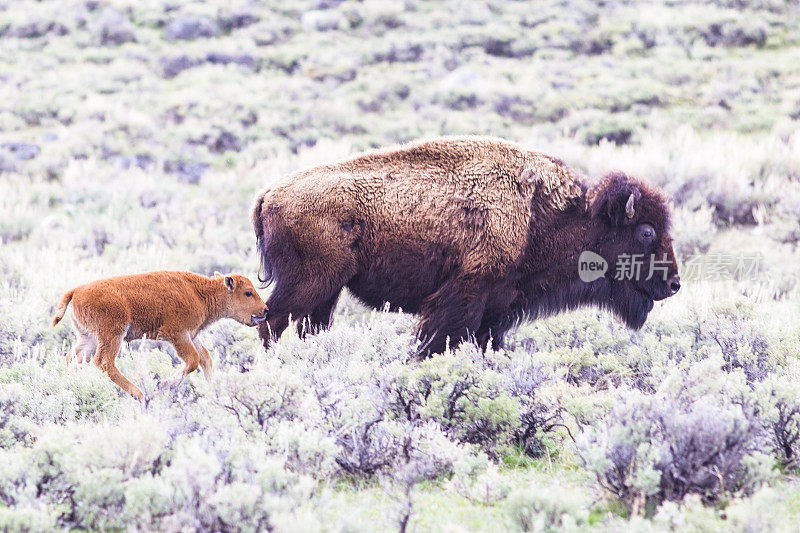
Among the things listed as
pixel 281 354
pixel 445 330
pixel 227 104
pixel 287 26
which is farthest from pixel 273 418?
pixel 287 26

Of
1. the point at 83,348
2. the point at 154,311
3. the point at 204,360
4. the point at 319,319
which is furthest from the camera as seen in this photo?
the point at 319,319

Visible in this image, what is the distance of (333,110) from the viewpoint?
53.7 ft

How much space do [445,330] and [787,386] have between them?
2.15 metres

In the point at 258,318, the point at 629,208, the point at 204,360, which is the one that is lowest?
the point at 204,360

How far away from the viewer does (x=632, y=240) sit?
19.4 ft

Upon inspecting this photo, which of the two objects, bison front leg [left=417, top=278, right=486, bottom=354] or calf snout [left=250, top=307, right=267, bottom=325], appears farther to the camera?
calf snout [left=250, top=307, right=267, bottom=325]

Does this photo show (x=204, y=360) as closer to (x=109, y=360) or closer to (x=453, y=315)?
(x=109, y=360)

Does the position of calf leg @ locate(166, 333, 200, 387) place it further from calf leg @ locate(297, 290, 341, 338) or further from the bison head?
the bison head

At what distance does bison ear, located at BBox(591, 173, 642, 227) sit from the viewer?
5734 mm

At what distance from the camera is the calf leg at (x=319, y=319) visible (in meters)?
5.61

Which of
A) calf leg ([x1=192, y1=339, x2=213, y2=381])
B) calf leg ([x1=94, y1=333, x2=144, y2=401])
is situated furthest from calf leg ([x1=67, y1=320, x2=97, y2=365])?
calf leg ([x1=192, y1=339, x2=213, y2=381])

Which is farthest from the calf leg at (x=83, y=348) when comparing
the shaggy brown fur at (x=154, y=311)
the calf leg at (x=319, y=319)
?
the calf leg at (x=319, y=319)

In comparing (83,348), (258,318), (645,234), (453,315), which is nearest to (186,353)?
(258,318)

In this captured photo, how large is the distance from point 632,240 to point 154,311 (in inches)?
141
